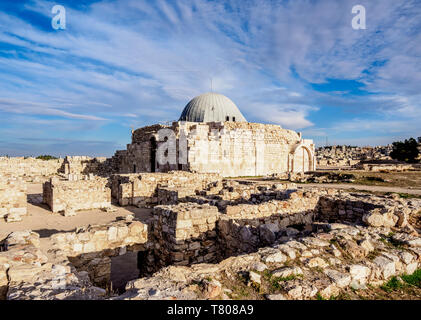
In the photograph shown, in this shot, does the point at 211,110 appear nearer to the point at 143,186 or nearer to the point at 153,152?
the point at 153,152

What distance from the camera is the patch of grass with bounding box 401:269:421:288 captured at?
3.18 m

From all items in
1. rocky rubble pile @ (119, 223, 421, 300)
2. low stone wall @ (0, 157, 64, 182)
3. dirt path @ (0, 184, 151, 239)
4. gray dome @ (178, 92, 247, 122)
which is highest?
gray dome @ (178, 92, 247, 122)

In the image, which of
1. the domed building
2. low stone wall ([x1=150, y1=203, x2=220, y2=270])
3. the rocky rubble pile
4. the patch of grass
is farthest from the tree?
low stone wall ([x1=150, y1=203, x2=220, y2=270])

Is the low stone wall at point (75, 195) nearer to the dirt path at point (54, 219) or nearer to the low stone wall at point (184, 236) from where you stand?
the dirt path at point (54, 219)

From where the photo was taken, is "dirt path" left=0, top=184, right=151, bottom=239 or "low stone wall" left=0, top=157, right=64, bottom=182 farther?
"low stone wall" left=0, top=157, right=64, bottom=182

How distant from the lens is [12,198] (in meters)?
9.09

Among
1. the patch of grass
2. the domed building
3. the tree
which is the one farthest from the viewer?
the tree

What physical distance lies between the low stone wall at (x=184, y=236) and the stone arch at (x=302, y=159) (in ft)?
66.6

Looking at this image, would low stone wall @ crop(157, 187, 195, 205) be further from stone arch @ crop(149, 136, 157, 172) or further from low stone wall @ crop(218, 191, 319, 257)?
stone arch @ crop(149, 136, 157, 172)

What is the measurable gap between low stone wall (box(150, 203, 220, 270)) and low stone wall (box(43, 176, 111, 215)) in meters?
5.71

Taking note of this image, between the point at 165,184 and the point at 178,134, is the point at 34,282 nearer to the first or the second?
the point at 165,184

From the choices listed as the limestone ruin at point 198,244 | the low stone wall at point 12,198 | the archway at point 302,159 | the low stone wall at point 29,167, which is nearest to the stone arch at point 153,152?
the limestone ruin at point 198,244

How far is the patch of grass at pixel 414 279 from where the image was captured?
10.4 feet
